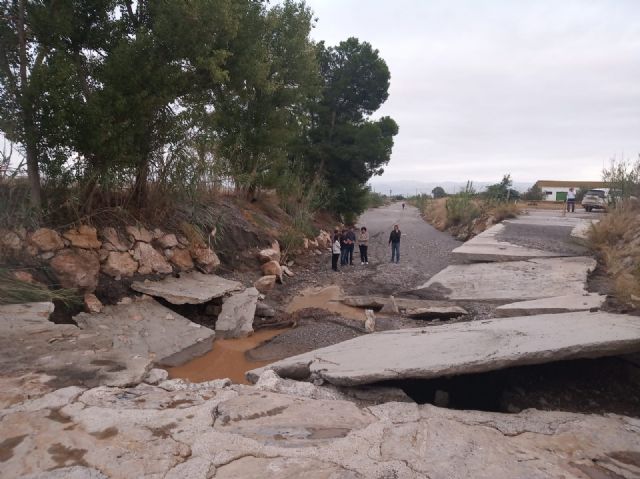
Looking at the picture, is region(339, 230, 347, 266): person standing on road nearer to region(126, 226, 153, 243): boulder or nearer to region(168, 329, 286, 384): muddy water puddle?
region(126, 226, 153, 243): boulder

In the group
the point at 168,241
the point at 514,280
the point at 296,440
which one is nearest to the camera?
the point at 296,440

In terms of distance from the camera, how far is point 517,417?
3033mm

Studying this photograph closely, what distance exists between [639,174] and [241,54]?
38.6 feet

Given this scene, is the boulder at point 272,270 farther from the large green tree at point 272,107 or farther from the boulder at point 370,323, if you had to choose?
the boulder at point 370,323

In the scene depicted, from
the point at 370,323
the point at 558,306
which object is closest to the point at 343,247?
the point at 370,323

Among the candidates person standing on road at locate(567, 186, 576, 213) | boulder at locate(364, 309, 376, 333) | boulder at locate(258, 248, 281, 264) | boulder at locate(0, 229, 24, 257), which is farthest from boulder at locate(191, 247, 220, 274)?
person standing on road at locate(567, 186, 576, 213)

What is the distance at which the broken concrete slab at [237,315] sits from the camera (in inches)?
251

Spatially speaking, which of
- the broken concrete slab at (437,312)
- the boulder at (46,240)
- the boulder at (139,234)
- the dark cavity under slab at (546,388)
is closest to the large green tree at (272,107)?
the boulder at (139,234)

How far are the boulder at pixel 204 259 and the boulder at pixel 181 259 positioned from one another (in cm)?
17

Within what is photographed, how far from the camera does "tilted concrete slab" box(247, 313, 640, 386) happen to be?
334 cm

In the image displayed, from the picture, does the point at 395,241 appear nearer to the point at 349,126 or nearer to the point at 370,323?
the point at 370,323

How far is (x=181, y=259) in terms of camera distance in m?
7.59

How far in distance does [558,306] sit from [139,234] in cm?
661

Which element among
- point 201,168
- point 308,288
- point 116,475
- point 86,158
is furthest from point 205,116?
point 116,475
